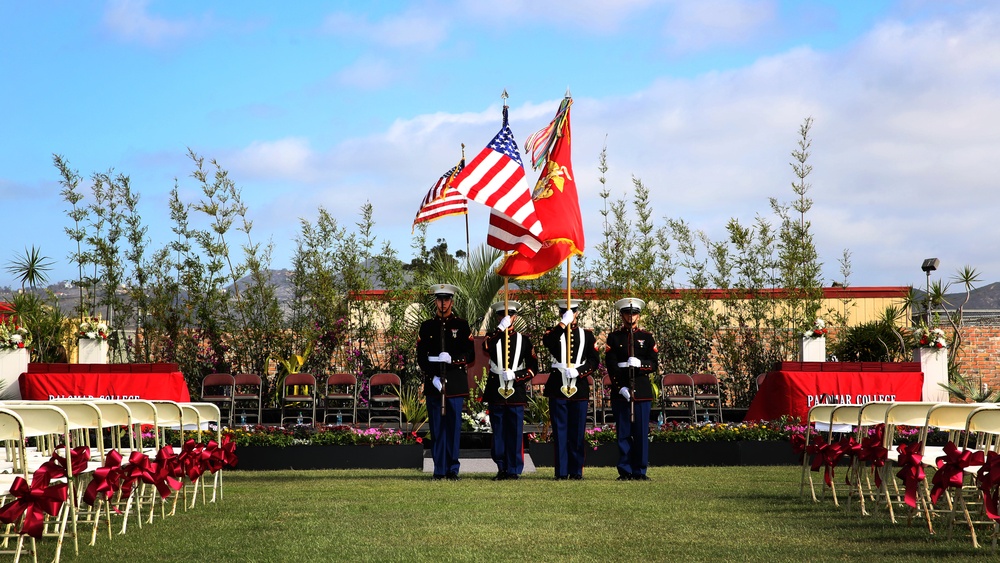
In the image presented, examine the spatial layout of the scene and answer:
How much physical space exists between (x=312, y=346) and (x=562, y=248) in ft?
25.0

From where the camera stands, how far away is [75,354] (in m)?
17.2

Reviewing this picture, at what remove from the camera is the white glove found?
10031 mm

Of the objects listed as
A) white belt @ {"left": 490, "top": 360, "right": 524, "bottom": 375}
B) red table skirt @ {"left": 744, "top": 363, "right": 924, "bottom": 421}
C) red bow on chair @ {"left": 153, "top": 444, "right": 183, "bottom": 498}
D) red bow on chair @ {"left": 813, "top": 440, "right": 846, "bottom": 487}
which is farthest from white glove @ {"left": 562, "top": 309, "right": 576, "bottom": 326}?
red table skirt @ {"left": 744, "top": 363, "right": 924, "bottom": 421}

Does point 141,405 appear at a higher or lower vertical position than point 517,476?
higher

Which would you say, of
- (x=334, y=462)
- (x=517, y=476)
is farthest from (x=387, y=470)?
(x=517, y=476)

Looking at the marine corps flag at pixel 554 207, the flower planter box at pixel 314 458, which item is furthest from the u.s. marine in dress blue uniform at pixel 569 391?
the flower planter box at pixel 314 458

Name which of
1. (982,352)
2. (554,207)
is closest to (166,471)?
(554,207)

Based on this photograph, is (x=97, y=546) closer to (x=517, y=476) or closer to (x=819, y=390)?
(x=517, y=476)

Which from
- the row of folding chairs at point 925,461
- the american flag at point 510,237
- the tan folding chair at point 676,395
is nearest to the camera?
the row of folding chairs at point 925,461

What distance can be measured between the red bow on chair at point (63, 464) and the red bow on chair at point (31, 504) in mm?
152

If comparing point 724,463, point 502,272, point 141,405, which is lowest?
point 724,463

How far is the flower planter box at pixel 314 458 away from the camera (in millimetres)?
11289

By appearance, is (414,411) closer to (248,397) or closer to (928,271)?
(248,397)

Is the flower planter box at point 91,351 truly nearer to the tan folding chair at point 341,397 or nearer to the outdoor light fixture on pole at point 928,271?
the tan folding chair at point 341,397
